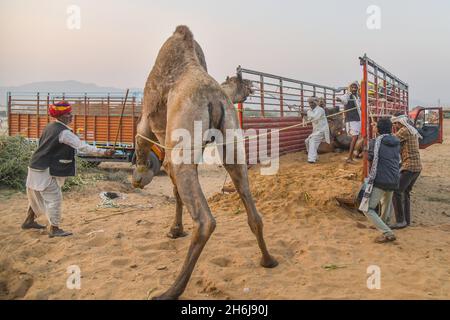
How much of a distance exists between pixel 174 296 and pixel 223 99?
1919 millimetres

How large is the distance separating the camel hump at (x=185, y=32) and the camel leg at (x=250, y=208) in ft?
5.39

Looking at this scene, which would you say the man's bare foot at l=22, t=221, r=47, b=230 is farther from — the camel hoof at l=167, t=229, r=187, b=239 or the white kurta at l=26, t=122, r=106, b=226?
the camel hoof at l=167, t=229, r=187, b=239

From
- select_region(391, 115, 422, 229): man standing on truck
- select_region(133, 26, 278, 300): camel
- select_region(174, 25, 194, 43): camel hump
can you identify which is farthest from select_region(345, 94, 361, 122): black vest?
select_region(174, 25, 194, 43): camel hump

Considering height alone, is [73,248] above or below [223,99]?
below

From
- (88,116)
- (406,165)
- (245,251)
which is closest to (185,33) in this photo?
(245,251)

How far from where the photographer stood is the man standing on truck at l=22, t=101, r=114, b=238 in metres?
5.04

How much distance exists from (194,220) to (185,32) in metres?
2.35

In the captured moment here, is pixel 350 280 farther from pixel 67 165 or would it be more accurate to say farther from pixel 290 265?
pixel 67 165

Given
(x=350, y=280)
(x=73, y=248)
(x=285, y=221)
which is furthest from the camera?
(x=285, y=221)

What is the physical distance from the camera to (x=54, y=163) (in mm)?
5090

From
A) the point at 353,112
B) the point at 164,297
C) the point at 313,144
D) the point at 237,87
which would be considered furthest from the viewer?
the point at 313,144

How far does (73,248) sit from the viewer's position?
4660 millimetres

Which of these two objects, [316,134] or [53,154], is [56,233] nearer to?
[53,154]
